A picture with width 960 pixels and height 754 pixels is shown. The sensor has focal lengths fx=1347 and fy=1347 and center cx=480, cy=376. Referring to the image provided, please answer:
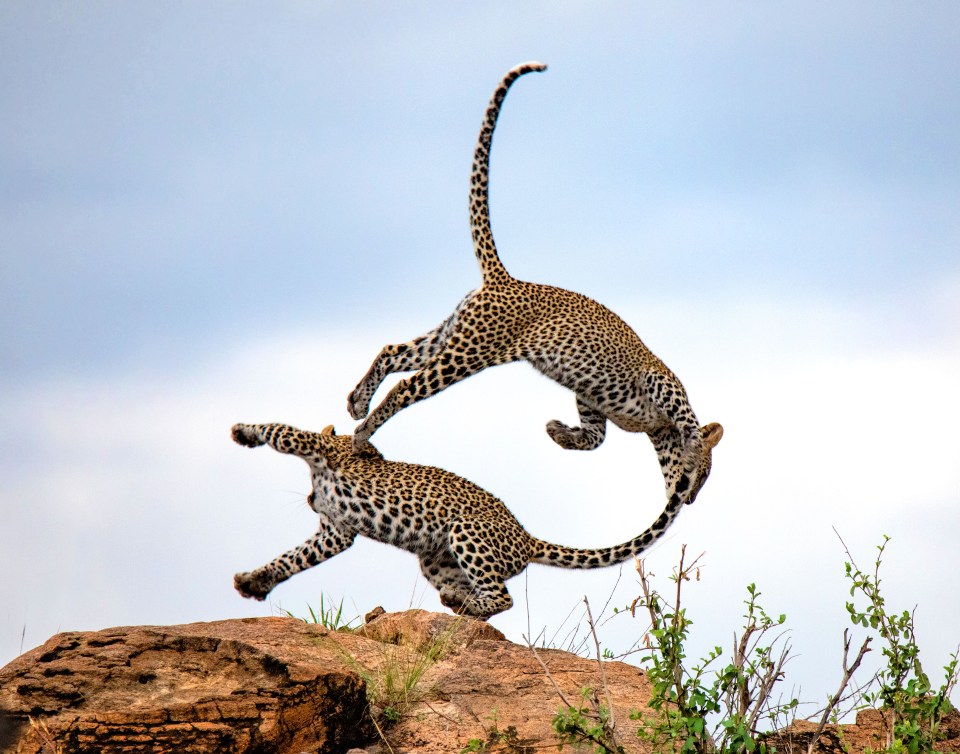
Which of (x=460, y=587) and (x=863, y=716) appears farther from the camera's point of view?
(x=460, y=587)

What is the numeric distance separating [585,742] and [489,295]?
6138 millimetres

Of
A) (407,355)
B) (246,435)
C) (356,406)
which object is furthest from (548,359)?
(246,435)

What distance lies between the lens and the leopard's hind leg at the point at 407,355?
13445mm

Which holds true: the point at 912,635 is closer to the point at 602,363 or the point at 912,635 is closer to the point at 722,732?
the point at 722,732

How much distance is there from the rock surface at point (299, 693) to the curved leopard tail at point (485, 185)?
4.85 m

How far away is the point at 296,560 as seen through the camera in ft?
41.0

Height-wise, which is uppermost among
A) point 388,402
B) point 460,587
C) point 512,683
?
point 388,402

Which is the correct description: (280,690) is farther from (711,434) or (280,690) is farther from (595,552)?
(711,434)

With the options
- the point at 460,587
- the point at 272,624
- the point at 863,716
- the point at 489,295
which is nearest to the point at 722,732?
the point at 863,716

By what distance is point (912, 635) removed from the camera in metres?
9.28

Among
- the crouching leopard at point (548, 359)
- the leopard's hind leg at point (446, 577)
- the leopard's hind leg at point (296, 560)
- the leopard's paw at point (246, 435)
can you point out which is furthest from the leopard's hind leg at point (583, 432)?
the leopard's paw at point (246, 435)

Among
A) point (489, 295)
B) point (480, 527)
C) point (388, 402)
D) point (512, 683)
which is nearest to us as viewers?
point (512, 683)

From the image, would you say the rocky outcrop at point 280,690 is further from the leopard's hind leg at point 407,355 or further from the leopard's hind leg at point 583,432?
the leopard's hind leg at point 583,432

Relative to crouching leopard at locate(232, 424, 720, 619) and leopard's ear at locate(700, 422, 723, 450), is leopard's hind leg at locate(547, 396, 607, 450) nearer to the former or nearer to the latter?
leopard's ear at locate(700, 422, 723, 450)
